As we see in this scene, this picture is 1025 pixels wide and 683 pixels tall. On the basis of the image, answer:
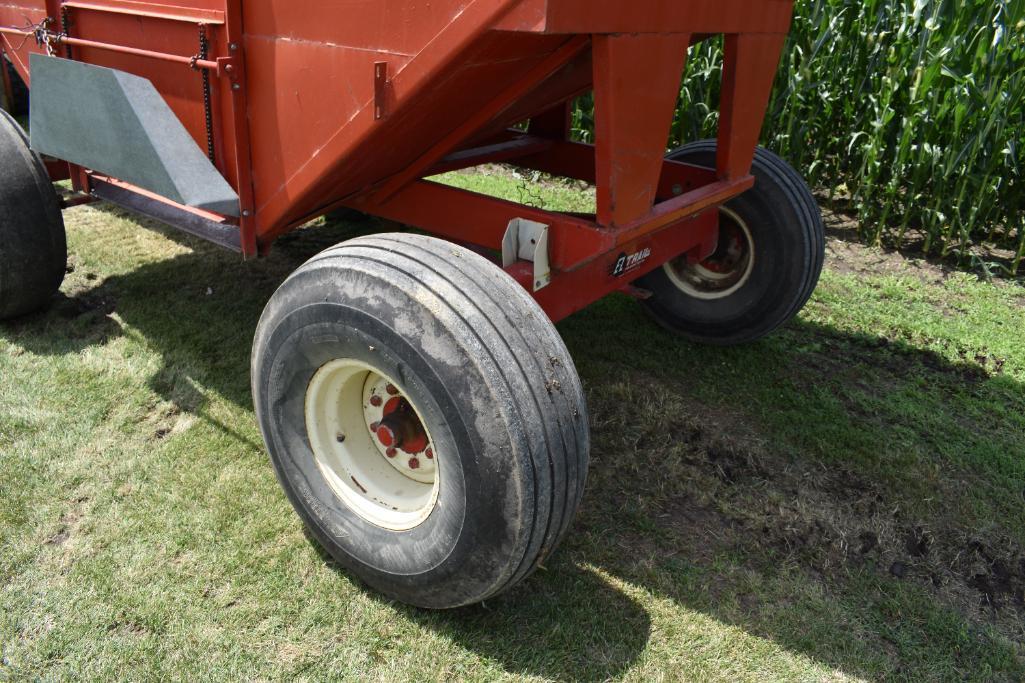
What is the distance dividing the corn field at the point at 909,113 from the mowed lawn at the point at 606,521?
59.9 inches

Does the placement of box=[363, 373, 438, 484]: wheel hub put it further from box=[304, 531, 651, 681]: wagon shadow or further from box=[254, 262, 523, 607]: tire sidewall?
box=[304, 531, 651, 681]: wagon shadow

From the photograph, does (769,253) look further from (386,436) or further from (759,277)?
(386,436)

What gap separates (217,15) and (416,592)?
72.9 inches

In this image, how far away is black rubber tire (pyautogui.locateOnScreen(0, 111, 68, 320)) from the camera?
10.3ft

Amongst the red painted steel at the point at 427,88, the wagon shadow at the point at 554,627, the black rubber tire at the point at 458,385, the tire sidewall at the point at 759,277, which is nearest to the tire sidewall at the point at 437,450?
the black rubber tire at the point at 458,385

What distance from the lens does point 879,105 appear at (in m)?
5.02

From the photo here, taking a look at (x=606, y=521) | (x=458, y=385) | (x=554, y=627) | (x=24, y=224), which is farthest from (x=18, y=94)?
(x=554, y=627)

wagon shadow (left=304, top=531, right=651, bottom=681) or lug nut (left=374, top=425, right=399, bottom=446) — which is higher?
lug nut (left=374, top=425, right=399, bottom=446)

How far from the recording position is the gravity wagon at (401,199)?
6.19 feet

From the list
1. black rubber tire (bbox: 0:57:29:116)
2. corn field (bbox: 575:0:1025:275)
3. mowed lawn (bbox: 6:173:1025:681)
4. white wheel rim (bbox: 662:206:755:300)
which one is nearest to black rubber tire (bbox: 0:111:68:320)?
mowed lawn (bbox: 6:173:1025:681)

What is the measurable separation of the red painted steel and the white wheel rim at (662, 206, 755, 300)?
50 cm

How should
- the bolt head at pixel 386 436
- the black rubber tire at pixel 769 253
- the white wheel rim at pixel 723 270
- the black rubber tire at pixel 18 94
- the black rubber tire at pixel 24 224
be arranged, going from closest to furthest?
the bolt head at pixel 386 436 < the black rubber tire at pixel 24 224 < the black rubber tire at pixel 769 253 < the white wheel rim at pixel 723 270 < the black rubber tire at pixel 18 94

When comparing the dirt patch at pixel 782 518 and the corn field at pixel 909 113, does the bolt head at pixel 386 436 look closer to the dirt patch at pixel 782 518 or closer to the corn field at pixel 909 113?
the dirt patch at pixel 782 518

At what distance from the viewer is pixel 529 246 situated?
8.15 feet
